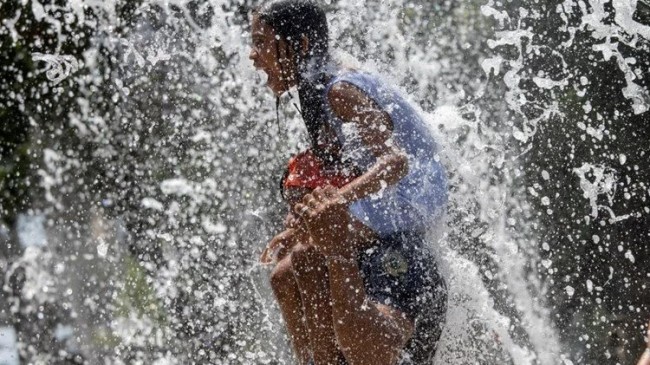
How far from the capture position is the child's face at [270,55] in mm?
3137

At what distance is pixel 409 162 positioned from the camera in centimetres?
299

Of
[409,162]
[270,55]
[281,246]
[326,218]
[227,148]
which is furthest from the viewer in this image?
[227,148]

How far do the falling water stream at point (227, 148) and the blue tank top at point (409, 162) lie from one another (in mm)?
1104

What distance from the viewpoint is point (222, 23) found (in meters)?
6.16

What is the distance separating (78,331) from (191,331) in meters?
5.06

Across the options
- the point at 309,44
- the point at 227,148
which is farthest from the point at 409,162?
the point at 227,148

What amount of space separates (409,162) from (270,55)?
0.61 m

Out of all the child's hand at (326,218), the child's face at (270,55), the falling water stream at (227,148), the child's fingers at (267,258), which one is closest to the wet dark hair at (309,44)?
the child's face at (270,55)

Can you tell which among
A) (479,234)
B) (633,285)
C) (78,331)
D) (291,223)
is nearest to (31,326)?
(78,331)

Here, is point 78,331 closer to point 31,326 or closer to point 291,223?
point 31,326

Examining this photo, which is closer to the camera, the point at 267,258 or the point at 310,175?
the point at 310,175

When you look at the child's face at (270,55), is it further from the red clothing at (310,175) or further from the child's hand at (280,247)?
the child's hand at (280,247)

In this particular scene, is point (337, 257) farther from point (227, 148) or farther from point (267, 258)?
point (227, 148)

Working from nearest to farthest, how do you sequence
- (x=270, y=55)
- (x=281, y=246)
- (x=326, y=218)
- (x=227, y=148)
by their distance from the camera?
1. (x=326, y=218)
2. (x=270, y=55)
3. (x=281, y=246)
4. (x=227, y=148)
